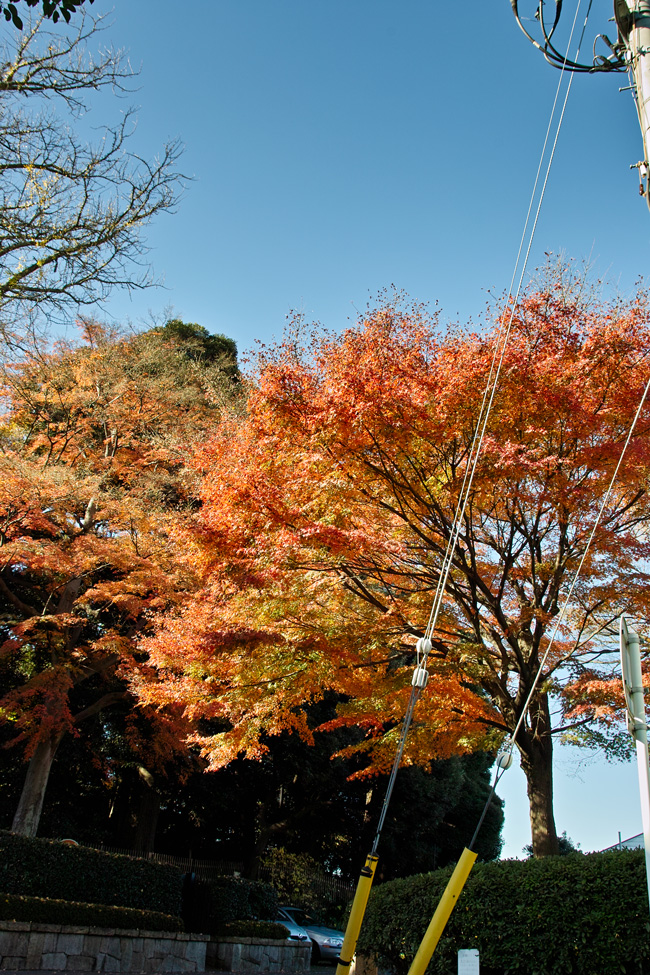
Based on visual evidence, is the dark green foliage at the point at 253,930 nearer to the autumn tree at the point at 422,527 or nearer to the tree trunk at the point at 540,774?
the autumn tree at the point at 422,527

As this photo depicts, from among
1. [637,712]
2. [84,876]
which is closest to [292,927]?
[84,876]

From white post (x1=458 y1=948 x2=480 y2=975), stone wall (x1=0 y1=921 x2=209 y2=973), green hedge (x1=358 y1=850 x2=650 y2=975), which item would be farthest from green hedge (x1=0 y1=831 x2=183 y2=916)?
white post (x1=458 y1=948 x2=480 y2=975)

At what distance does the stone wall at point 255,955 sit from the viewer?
12.6m

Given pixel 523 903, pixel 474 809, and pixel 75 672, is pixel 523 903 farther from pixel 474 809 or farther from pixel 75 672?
pixel 474 809

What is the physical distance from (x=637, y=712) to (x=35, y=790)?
14.2 m

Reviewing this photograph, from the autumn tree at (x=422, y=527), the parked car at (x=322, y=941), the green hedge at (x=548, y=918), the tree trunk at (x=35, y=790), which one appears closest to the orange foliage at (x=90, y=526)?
the tree trunk at (x=35, y=790)

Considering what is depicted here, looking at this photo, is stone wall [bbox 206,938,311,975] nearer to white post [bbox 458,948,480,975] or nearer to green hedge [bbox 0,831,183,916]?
green hedge [bbox 0,831,183,916]

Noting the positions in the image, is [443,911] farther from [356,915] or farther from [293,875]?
[293,875]

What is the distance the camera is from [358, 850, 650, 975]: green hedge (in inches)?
247

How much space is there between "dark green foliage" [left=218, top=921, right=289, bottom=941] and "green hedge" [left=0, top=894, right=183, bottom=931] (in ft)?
4.61

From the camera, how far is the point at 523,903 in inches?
277

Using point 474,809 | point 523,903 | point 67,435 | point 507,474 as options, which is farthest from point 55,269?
point 474,809

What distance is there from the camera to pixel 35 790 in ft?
46.5

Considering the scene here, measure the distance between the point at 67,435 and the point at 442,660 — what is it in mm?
13502
